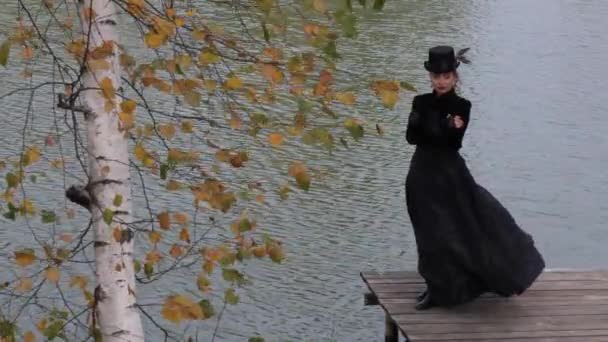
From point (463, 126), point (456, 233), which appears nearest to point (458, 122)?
point (463, 126)

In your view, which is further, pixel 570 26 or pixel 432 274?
pixel 570 26

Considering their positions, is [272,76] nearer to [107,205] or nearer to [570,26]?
[107,205]

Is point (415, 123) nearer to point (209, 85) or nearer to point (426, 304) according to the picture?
point (426, 304)

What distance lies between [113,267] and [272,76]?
853 mm

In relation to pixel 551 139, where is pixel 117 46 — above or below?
above

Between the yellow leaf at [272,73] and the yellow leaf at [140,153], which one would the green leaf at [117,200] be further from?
the yellow leaf at [272,73]

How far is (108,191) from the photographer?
12.6 feet

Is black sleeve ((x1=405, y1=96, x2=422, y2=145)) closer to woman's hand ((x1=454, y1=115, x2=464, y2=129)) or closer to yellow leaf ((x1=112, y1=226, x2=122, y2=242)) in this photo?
woman's hand ((x1=454, y1=115, x2=464, y2=129))

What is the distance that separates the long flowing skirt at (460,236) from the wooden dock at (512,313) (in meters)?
0.12

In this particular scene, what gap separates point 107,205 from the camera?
385 centimetres

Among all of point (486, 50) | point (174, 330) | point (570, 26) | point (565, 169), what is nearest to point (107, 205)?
point (174, 330)

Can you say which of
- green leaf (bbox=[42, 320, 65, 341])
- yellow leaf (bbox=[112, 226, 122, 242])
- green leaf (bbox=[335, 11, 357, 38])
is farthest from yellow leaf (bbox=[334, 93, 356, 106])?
green leaf (bbox=[42, 320, 65, 341])

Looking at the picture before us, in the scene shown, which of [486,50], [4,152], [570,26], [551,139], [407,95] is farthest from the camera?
[570,26]

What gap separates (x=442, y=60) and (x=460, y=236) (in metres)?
0.94
